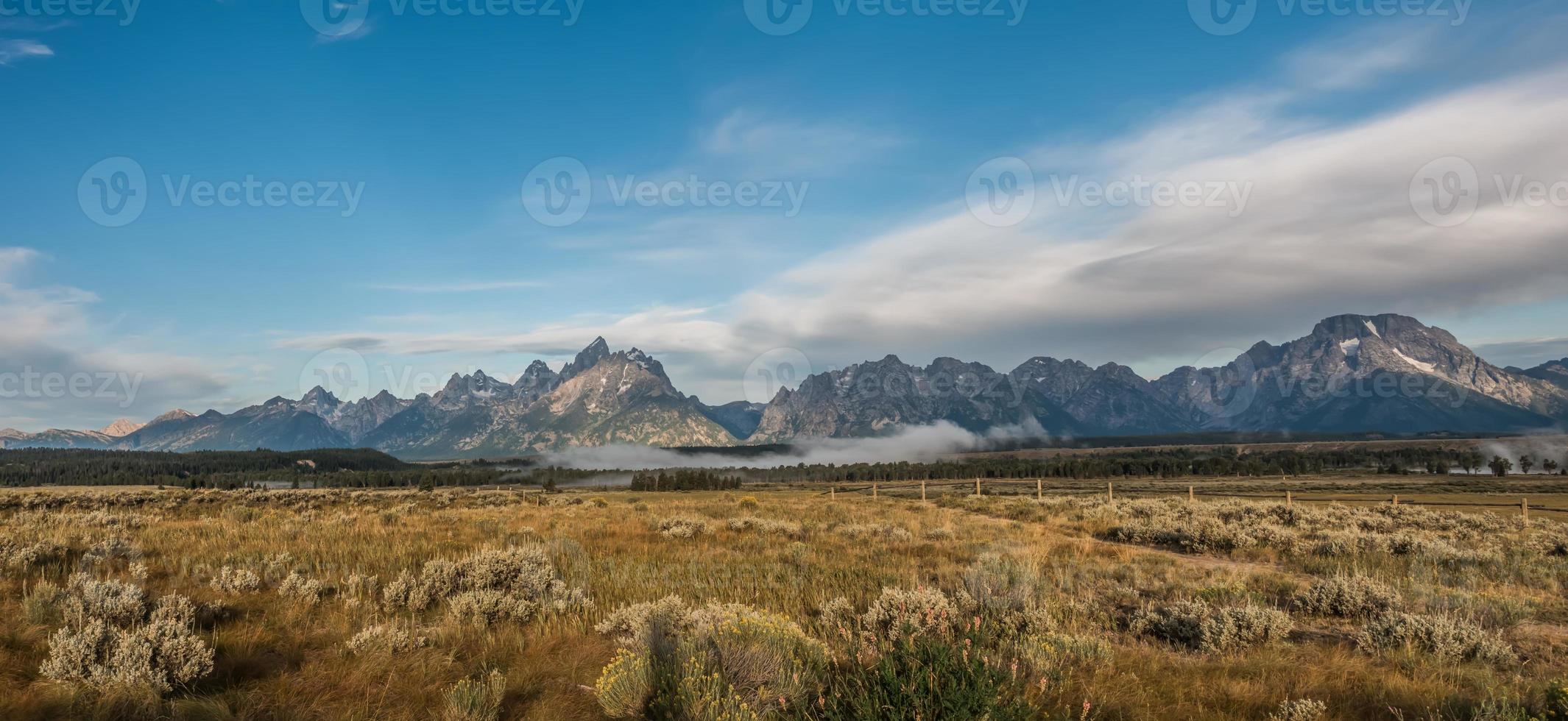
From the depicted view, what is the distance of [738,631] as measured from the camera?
647 centimetres

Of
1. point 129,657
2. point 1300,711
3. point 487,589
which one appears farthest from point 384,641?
point 1300,711

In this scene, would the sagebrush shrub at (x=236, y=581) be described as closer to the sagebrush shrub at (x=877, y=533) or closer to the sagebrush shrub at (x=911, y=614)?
the sagebrush shrub at (x=911, y=614)

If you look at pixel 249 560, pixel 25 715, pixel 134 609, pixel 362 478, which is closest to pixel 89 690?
pixel 25 715

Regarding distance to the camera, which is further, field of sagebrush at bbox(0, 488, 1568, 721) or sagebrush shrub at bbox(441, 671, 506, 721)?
field of sagebrush at bbox(0, 488, 1568, 721)

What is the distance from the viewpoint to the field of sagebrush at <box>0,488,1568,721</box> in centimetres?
545

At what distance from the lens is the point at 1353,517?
2688 centimetres

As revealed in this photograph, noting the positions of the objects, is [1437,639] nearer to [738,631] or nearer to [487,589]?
[738,631]

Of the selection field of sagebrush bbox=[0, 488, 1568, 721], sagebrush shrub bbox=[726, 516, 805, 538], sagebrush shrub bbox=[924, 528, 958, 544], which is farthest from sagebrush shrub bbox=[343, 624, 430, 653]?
sagebrush shrub bbox=[924, 528, 958, 544]

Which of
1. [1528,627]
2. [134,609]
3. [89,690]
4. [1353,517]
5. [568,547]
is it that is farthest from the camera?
[1353,517]

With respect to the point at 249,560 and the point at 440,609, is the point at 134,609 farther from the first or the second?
the point at 249,560

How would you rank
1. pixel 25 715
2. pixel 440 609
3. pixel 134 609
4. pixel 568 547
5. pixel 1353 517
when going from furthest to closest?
pixel 1353 517 < pixel 568 547 < pixel 440 609 < pixel 134 609 < pixel 25 715

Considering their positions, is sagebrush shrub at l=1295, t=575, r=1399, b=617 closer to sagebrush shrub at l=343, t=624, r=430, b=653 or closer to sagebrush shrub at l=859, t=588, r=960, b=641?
sagebrush shrub at l=859, t=588, r=960, b=641

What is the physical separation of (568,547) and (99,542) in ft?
26.3

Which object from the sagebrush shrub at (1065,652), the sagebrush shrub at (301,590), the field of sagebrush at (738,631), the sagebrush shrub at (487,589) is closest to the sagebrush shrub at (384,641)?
the field of sagebrush at (738,631)
